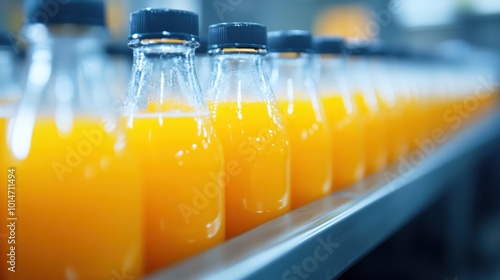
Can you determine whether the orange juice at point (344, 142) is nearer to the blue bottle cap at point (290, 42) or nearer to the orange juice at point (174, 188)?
the blue bottle cap at point (290, 42)

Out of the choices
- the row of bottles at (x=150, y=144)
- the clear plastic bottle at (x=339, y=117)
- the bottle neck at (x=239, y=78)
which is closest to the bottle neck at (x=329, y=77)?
the clear plastic bottle at (x=339, y=117)

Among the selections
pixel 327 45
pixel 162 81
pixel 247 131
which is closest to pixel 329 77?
pixel 327 45

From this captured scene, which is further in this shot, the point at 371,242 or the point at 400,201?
the point at 400,201

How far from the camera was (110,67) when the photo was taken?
52.5 inches

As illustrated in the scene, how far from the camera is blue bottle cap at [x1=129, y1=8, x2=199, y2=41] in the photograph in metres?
0.57

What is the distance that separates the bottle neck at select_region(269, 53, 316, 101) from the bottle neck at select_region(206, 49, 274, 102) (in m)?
0.14

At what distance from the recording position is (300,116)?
0.85 m

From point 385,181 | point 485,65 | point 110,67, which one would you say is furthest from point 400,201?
point 485,65

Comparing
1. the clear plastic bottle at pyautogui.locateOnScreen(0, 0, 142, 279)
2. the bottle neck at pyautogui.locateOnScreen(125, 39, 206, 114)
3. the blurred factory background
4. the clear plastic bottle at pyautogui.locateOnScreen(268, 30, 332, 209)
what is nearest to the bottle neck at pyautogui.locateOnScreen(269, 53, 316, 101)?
the clear plastic bottle at pyautogui.locateOnScreen(268, 30, 332, 209)

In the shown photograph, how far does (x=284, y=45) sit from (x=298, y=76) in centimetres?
8

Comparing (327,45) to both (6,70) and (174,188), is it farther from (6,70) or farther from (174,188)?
(6,70)

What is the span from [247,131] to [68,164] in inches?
11.8

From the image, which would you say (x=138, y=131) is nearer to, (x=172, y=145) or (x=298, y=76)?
(x=172, y=145)

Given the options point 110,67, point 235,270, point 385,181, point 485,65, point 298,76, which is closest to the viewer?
point 235,270
